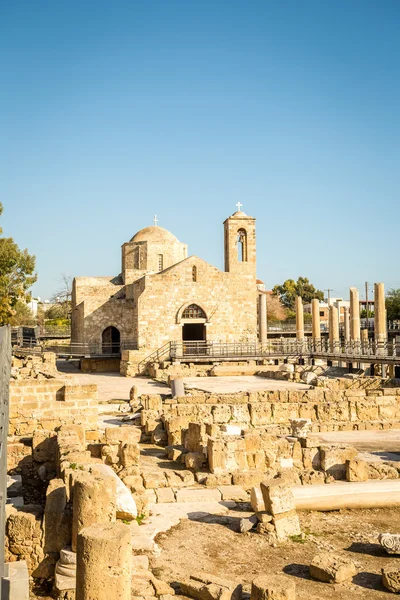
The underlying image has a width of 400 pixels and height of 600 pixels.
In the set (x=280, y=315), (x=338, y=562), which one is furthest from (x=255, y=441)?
(x=280, y=315)

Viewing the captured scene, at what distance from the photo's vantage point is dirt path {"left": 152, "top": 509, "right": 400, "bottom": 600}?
18.2 feet

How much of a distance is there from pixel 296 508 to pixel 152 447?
511 cm

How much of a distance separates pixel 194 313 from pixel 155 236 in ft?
30.5

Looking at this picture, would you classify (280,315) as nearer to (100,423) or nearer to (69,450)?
(100,423)

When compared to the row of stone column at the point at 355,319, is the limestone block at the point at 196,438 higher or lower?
lower

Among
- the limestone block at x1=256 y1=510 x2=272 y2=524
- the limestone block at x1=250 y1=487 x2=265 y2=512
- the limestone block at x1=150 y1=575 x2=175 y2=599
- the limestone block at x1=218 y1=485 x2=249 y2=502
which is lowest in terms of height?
the limestone block at x1=218 y1=485 x2=249 y2=502

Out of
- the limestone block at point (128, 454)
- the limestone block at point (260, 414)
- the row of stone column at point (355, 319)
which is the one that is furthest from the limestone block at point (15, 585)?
the row of stone column at point (355, 319)

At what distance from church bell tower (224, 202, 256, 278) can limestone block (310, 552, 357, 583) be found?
28260 millimetres

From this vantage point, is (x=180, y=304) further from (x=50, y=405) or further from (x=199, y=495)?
(x=199, y=495)

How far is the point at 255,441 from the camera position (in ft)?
33.1

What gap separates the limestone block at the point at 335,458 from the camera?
366 inches

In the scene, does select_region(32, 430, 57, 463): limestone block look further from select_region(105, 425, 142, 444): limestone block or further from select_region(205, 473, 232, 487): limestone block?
select_region(205, 473, 232, 487): limestone block

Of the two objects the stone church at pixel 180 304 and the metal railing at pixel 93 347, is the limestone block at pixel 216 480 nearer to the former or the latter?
the stone church at pixel 180 304

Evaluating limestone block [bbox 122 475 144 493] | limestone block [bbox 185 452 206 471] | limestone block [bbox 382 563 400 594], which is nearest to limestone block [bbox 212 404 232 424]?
Result: limestone block [bbox 185 452 206 471]
